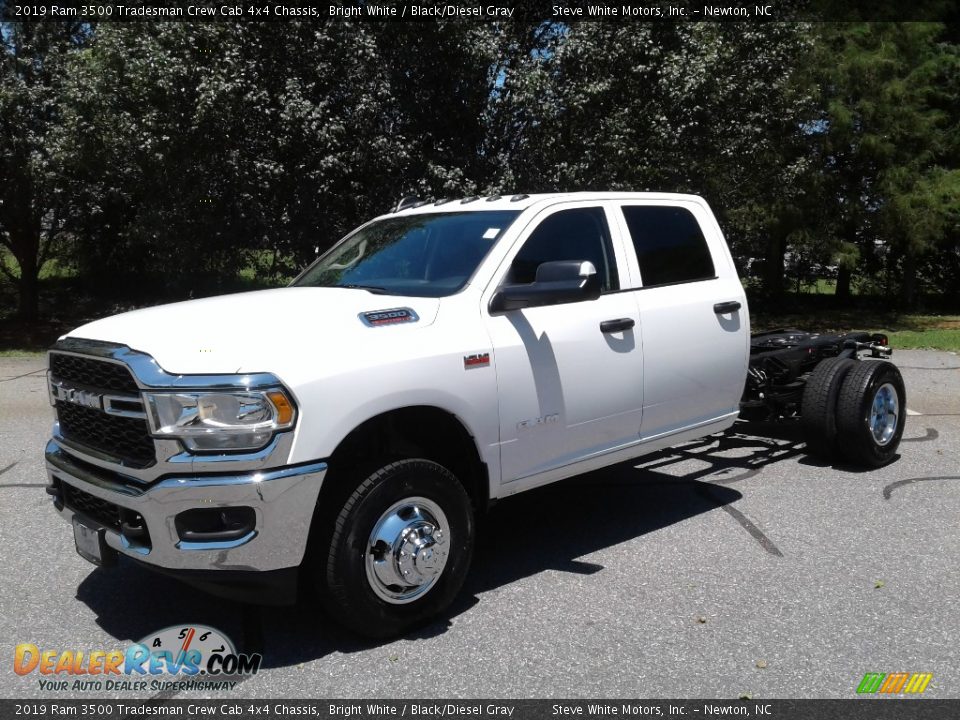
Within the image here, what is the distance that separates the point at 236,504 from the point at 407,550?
0.84 m

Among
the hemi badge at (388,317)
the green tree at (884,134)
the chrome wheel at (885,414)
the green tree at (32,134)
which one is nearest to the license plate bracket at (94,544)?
the hemi badge at (388,317)

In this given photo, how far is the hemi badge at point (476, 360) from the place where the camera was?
4285 mm

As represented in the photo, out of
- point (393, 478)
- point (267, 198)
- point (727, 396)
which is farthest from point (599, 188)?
point (393, 478)

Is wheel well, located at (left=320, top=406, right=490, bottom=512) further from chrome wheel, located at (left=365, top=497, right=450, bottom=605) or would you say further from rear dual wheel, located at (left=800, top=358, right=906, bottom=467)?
rear dual wheel, located at (left=800, top=358, right=906, bottom=467)

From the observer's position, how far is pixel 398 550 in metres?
4.00

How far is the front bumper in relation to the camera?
11.7 ft

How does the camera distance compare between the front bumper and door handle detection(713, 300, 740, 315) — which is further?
door handle detection(713, 300, 740, 315)

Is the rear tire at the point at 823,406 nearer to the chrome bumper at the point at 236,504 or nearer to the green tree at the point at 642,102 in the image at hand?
the chrome bumper at the point at 236,504

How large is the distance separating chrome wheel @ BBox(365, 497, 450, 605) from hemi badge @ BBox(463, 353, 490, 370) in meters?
0.68

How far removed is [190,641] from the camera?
4121 mm

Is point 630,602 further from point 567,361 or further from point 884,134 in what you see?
point 884,134

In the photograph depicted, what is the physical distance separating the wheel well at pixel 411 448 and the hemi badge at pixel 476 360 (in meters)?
0.26

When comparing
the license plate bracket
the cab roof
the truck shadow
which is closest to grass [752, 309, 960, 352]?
the truck shadow

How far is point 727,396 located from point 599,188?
31.6 ft
